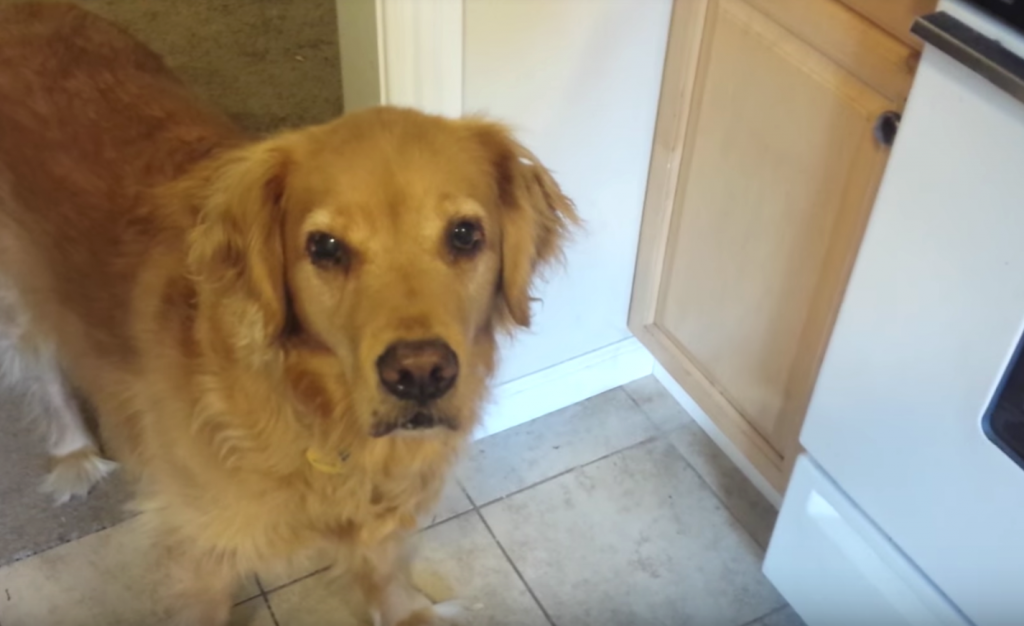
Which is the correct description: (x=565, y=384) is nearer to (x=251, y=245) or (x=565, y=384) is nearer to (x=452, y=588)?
(x=452, y=588)


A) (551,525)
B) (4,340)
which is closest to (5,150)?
(4,340)

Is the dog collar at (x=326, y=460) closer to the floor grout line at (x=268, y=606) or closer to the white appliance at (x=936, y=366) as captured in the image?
the floor grout line at (x=268, y=606)

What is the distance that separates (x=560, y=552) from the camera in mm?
1870

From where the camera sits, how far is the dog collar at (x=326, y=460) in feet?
4.38

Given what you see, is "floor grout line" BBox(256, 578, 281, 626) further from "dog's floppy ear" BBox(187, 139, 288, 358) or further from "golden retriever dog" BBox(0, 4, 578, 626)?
"dog's floppy ear" BBox(187, 139, 288, 358)

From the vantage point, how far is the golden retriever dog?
3.79ft

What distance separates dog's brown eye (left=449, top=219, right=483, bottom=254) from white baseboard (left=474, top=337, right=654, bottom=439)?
32.0 inches

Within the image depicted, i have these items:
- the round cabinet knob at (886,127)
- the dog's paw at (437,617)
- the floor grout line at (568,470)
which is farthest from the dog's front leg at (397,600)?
the round cabinet knob at (886,127)

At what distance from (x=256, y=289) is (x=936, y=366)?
2.70ft

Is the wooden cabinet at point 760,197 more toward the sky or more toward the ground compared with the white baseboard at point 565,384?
more toward the sky

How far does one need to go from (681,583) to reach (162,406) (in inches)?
37.7

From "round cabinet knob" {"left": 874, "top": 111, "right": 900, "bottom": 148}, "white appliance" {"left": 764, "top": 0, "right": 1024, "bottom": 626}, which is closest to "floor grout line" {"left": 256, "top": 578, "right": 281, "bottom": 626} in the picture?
"white appliance" {"left": 764, "top": 0, "right": 1024, "bottom": 626}

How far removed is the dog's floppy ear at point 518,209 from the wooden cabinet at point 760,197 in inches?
15.7

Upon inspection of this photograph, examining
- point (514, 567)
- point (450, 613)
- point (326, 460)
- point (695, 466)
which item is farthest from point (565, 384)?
point (326, 460)
